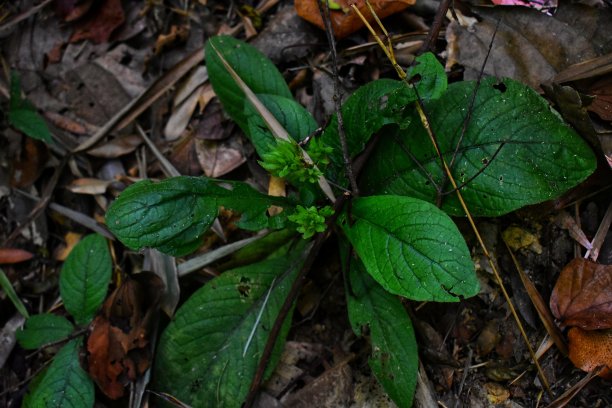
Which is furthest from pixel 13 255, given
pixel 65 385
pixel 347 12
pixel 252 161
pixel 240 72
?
pixel 347 12

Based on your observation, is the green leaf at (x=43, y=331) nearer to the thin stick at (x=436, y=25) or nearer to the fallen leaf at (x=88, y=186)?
the fallen leaf at (x=88, y=186)

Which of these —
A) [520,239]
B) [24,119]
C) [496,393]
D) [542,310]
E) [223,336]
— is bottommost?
[496,393]

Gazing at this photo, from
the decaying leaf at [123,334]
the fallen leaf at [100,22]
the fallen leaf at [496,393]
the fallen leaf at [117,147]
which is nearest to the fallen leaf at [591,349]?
the fallen leaf at [496,393]

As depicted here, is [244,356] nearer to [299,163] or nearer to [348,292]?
[348,292]

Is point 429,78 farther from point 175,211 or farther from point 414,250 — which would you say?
point 175,211

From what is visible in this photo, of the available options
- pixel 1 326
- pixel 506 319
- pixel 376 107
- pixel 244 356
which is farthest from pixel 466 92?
pixel 1 326

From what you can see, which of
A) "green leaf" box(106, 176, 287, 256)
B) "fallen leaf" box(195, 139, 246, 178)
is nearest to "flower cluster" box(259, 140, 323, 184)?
"green leaf" box(106, 176, 287, 256)

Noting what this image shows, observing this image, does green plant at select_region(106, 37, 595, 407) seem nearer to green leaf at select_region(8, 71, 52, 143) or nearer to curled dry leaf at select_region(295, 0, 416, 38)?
curled dry leaf at select_region(295, 0, 416, 38)
